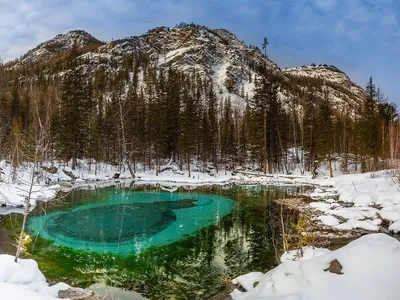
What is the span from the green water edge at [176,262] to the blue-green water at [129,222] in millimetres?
874

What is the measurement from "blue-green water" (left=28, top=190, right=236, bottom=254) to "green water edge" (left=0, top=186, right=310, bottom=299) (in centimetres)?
87

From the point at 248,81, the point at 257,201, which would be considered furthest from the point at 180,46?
the point at 257,201

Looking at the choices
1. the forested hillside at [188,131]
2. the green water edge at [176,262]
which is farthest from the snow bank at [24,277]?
the forested hillside at [188,131]

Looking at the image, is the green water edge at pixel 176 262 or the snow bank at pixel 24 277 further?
the green water edge at pixel 176 262

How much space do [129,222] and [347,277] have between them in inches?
593

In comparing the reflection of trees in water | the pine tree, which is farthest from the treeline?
the reflection of trees in water

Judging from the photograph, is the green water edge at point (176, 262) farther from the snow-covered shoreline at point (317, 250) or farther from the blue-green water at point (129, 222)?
the snow-covered shoreline at point (317, 250)

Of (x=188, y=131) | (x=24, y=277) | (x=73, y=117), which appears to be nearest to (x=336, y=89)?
(x=188, y=131)

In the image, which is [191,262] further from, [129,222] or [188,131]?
[188,131]

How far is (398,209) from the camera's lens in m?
16.3

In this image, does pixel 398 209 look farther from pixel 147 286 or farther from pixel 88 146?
pixel 88 146

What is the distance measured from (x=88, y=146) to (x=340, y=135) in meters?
46.3

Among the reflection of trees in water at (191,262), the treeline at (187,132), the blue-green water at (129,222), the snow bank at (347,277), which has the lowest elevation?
the reflection of trees in water at (191,262)

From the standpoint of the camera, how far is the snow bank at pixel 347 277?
5.66 meters
